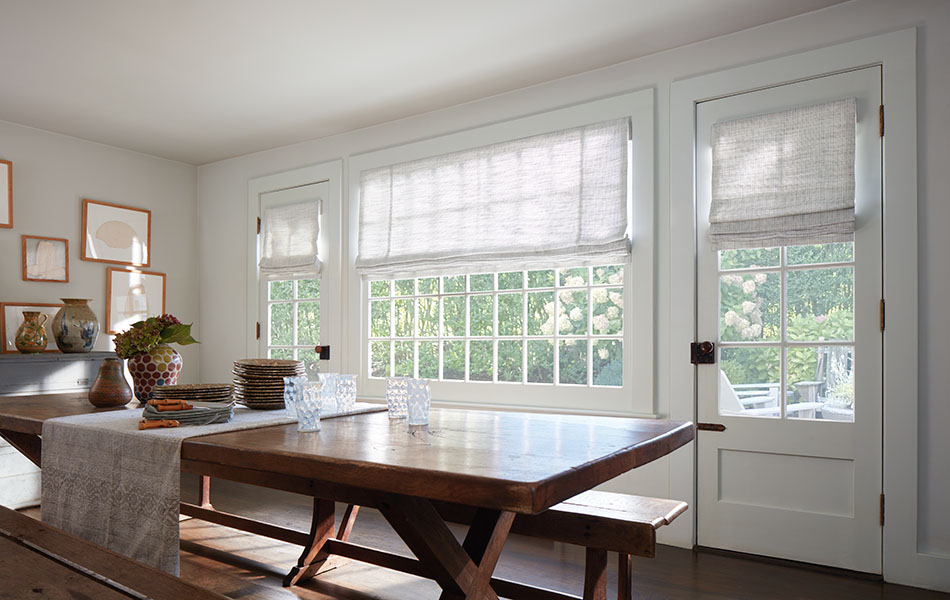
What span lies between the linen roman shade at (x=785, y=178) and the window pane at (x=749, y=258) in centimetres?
7

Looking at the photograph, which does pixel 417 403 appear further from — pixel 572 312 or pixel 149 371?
pixel 572 312

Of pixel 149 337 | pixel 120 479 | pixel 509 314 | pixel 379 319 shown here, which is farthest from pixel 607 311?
pixel 120 479

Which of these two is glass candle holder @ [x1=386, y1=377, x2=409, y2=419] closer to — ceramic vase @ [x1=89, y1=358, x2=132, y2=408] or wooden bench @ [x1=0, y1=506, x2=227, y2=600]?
wooden bench @ [x1=0, y1=506, x2=227, y2=600]

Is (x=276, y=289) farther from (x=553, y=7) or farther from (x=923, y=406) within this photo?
(x=923, y=406)

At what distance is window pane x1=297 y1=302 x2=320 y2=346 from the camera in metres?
4.88

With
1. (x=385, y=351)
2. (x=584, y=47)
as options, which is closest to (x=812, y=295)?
(x=584, y=47)

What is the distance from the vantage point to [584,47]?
3.36m

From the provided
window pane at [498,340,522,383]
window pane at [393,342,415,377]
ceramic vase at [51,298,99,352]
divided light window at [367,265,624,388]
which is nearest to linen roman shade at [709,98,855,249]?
divided light window at [367,265,624,388]

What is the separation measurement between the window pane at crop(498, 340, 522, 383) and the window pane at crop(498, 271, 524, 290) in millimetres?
329

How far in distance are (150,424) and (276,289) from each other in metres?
3.37

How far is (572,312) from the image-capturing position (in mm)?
3721

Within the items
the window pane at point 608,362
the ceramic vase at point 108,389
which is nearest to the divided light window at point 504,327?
the window pane at point 608,362

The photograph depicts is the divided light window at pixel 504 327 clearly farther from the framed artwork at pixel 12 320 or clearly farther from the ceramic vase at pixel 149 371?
the framed artwork at pixel 12 320

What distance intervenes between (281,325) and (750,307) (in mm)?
3421
